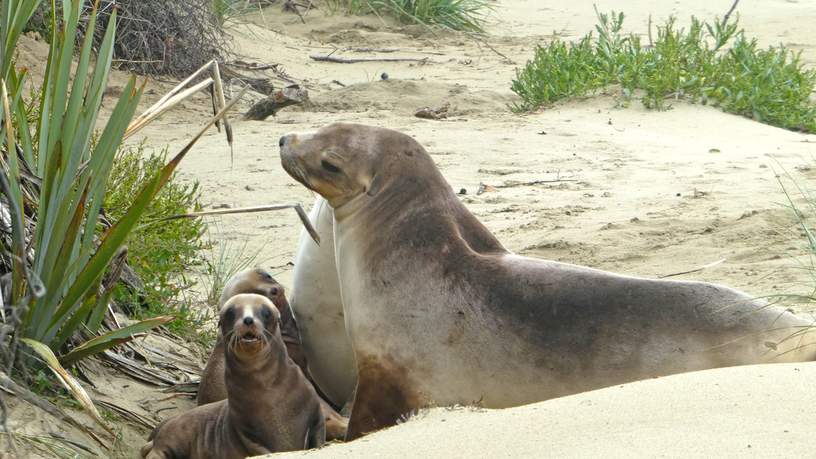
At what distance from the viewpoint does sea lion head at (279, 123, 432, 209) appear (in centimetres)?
470

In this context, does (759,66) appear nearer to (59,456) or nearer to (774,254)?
(774,254)

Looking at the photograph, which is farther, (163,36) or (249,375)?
(163,36)

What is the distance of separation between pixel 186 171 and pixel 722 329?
5464mm

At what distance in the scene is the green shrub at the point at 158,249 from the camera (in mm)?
5625

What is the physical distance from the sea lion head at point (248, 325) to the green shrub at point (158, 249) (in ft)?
2.22

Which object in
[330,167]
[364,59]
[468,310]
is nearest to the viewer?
[468,310]

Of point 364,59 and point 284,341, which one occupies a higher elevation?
point 284,341

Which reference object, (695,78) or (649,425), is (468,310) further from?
(695,78)

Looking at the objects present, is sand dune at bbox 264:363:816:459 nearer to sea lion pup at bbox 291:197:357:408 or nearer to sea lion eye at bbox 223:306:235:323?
sea lion eye at bbox 223:306:235:323

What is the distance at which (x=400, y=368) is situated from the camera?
4328 millimetres

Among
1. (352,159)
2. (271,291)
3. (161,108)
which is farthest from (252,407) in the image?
(161,108)

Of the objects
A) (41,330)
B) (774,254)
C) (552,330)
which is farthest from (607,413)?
(774,254)

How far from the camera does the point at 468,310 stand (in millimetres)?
4301

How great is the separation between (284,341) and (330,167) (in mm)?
938
